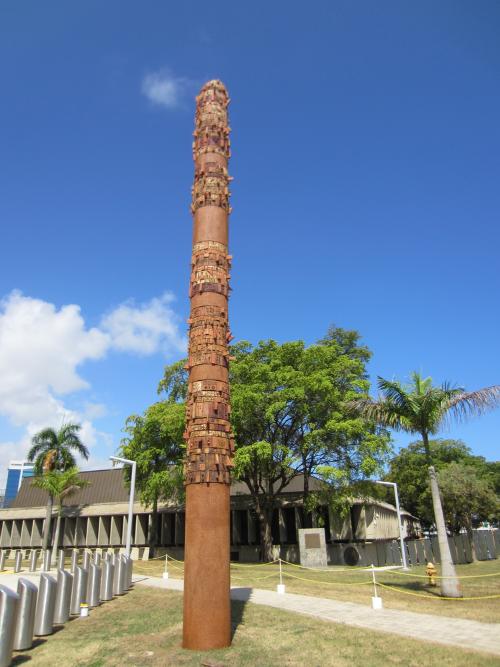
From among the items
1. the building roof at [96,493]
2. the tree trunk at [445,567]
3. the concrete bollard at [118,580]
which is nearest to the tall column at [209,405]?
the concrete bollard at [118,580]

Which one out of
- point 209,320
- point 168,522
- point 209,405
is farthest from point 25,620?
point 168,522

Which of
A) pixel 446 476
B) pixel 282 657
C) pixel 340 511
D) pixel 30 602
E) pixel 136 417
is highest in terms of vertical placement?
pixel 136 417

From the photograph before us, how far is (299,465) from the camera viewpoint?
107 ft

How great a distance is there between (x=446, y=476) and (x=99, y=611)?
3050cm

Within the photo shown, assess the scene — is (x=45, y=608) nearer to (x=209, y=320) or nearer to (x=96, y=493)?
(x=209, y=320)

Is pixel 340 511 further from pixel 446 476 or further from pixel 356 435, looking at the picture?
pixel 446 476

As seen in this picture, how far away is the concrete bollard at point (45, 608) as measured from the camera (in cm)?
1268

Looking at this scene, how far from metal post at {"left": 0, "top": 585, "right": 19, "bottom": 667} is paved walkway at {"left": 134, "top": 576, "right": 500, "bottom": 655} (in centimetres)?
766

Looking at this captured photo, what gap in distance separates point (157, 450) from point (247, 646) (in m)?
24.8

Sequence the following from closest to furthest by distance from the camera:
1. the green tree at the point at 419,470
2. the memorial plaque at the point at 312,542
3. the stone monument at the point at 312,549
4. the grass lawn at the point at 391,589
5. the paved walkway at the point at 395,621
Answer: the paved walkway at the point at 395,621 → the grass lawn at the point at 391,589 → the stone monument at the point at 312,549 → the memorial plaque at the point at 312,542 → the green tree at the point at 419,470

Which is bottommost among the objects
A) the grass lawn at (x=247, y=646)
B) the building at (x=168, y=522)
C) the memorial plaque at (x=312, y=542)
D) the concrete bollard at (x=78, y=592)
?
the grass lawn at (x=247, y=646)

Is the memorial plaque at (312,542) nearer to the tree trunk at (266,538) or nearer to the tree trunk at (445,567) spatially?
the tree trunk at (266,538)

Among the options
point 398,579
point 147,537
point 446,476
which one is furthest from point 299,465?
point 147,537

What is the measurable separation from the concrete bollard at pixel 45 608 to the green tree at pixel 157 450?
1851cm
